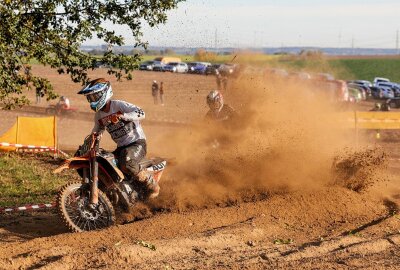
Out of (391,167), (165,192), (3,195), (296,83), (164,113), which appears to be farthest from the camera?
(164,113)

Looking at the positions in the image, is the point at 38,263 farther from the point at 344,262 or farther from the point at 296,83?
the point at 296,83

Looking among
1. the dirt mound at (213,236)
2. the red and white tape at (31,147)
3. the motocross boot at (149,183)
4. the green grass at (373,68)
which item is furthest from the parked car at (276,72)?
the green grass at (373,68)

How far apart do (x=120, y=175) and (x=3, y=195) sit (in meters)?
5.42

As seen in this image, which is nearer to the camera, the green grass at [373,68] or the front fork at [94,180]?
the front fork at [94,180]

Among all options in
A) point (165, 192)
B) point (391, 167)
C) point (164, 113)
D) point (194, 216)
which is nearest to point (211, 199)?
point (165, 192)

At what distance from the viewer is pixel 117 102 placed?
10156 mm

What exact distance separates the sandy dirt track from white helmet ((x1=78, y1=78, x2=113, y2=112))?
175 centimetres

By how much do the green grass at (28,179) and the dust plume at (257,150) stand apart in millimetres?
2725

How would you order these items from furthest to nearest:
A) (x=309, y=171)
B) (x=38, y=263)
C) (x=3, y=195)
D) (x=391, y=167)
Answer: (x=391, y=167)
(x=3, y=195)
(x=309, y=171)
(x=38, y=263)

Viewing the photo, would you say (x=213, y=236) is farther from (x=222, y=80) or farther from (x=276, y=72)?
(x=276, y=72)

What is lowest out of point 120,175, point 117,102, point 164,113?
point 164,113

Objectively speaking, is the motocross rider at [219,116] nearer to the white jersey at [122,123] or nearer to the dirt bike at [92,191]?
the white jersey at [122,123]

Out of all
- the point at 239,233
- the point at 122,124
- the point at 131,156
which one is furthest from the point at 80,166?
the point at 239,233

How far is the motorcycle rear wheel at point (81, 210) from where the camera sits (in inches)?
371
